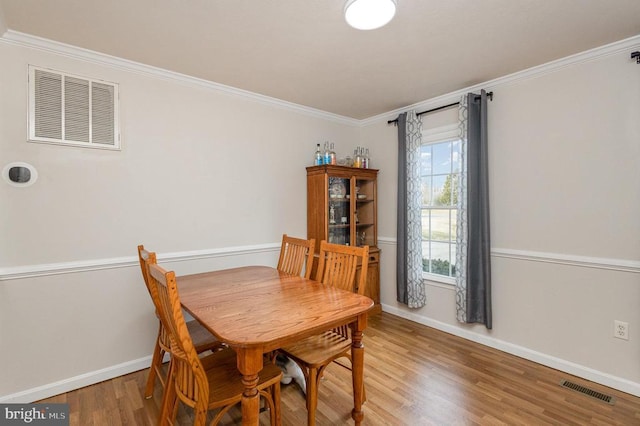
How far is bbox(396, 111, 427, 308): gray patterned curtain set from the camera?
3.39 meters

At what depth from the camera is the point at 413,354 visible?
2.72m

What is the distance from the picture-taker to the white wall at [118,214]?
81.0 inches

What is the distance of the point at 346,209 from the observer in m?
3.64

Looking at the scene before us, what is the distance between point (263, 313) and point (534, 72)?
113 inches

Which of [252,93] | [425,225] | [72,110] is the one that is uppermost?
[252,93]

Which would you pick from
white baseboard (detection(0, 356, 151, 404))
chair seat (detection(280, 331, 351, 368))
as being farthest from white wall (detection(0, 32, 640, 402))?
chair seat (detection(280, 331, 351, 368))

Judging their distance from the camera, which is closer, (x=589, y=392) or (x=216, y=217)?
(x=589, y=392)

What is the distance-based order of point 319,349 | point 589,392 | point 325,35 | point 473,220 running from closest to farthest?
1. point 319,349
2. point 325,35
3. point 589,392
4. point 473,220

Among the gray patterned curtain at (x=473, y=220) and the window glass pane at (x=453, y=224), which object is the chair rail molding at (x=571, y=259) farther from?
the window glass pane at (x=453, y=224)

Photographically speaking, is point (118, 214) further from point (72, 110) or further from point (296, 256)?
point (296, 256)

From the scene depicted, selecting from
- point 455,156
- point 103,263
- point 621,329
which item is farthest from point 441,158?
point 103,263

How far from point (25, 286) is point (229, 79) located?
220 centimetres

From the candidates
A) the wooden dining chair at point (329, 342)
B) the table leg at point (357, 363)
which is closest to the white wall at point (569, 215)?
the wooden dining chair at point (329, 342)

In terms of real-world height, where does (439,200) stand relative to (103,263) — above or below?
above
